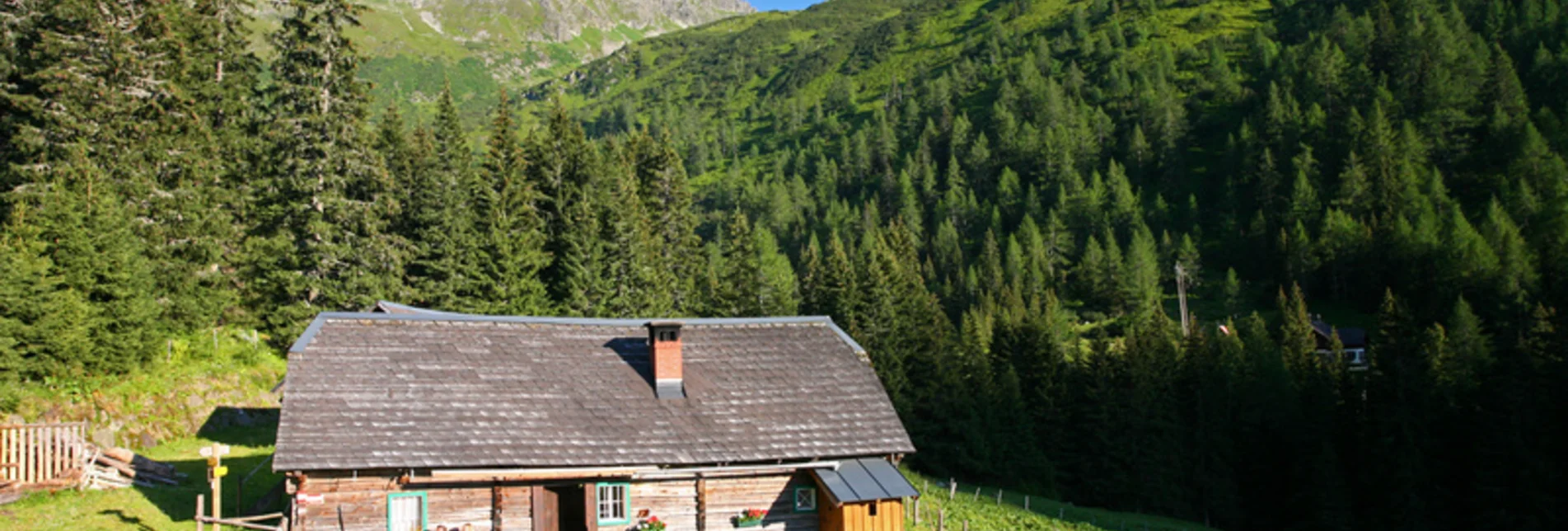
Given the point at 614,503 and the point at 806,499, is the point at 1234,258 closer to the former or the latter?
the point at 806,499

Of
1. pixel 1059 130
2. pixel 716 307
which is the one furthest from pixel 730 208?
pixel 716 307

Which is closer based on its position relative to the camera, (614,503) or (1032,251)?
(614,503)

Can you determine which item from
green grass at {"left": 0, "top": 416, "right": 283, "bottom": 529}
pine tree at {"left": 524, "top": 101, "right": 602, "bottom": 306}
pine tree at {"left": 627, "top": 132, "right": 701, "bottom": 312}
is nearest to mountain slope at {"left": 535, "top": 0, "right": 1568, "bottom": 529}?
pine tree at {"left": 627, "top": 132, "right": 701, "bottom": 312}

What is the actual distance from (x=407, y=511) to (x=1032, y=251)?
11516 cm

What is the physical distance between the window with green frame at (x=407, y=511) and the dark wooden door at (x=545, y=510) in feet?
7.30

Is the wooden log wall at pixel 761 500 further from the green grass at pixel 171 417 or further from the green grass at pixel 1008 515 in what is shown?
the green grass at pixel 171 417

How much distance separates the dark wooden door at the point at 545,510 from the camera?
2158 centimetres

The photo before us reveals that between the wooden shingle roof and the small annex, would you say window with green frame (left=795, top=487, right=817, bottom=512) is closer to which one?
the small annex

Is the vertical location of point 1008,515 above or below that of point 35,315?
below

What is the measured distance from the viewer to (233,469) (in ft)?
89.4

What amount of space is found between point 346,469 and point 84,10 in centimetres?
2729

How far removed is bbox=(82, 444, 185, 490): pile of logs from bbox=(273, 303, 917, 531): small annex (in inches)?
256

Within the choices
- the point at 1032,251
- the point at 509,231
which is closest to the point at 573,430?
the point at 509,231

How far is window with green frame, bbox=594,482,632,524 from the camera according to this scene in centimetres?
2194
